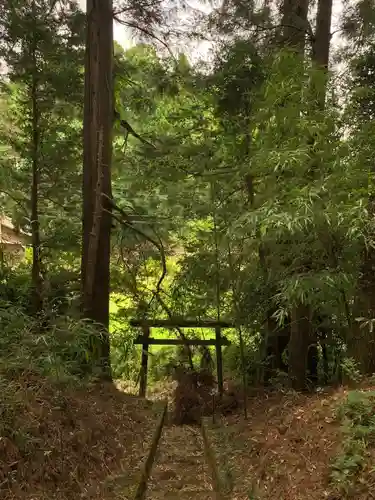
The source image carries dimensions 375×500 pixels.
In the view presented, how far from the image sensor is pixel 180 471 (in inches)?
222

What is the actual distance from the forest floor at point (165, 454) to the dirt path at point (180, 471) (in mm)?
12

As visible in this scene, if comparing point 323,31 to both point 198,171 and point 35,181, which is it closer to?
point 198,171

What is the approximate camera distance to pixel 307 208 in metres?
4.55

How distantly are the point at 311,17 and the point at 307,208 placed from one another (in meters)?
6.57

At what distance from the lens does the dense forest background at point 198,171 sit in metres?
5.42

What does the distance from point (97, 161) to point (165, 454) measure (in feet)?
16.0

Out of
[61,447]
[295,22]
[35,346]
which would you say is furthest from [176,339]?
[295,22]

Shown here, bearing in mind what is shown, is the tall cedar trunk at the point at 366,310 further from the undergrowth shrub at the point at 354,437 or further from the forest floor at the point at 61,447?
the forest floor at the point at 61,447

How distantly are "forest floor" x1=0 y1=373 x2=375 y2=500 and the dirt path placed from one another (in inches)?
0.5

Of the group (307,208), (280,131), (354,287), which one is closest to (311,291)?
(354,287)

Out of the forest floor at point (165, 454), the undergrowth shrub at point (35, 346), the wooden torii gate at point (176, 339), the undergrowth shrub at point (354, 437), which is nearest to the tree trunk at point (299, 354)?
the forest floor at point (165, 454)

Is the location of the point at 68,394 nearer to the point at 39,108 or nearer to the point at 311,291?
the point at 311,291

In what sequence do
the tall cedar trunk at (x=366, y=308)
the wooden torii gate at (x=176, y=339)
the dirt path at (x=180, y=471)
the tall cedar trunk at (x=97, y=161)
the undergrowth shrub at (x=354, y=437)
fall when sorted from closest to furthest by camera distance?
the undergrowth shrub at (x=354, y=437), the dirt path at (x=180, y=471), the tall cedar trunk at (x=366, y=308), the tall cedar trunk at (x=97, y=161), the wooden torii gate at (x=176, y=339)

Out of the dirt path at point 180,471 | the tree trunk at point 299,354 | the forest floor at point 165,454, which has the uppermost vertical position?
the tree trunk at point 299,354
